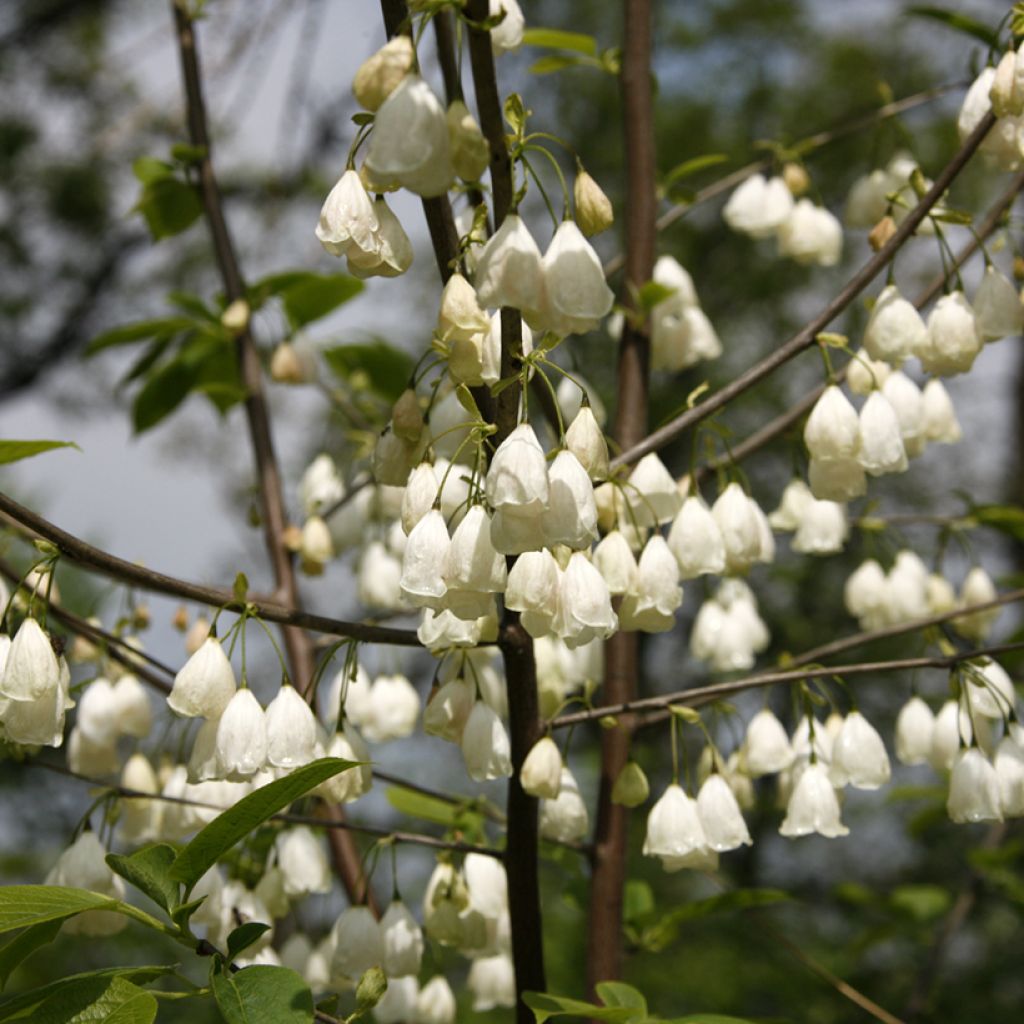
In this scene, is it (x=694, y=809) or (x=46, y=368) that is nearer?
(x=694, y=809)

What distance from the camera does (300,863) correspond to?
5.57ft

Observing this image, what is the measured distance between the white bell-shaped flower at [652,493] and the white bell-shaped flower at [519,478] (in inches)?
18.1

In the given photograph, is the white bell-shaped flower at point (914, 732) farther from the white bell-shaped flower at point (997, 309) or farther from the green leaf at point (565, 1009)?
the green leaf at point (565, 1009)

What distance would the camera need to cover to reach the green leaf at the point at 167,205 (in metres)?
2.12

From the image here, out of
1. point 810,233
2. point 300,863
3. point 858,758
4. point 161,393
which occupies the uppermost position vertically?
point 810,233

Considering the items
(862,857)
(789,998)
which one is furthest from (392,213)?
(862,857)

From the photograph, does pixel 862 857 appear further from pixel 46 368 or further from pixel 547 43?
pixel 547 43

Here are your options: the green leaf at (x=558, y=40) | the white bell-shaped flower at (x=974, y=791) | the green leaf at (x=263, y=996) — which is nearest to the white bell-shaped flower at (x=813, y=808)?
the white bell-shaped flower at (x=974, y=791)

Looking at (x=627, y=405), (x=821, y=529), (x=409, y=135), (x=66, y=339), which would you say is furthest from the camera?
(x=66, y=339)

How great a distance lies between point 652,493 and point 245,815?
0.70 meters

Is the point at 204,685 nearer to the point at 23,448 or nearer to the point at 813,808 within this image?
the point at 23,448

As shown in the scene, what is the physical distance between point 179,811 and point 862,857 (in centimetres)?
907

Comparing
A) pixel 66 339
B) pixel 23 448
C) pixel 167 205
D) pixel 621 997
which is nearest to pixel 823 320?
pixel 621 997

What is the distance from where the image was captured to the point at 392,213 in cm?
112
